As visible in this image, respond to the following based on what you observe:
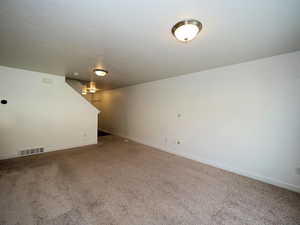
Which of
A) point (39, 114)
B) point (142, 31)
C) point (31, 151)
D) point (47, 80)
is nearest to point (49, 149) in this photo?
point (31, 151)

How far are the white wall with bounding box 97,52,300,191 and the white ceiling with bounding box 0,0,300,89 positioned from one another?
39cm

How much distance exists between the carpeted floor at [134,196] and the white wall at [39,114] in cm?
72

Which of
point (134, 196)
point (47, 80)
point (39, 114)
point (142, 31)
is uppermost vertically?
point (142, 31)

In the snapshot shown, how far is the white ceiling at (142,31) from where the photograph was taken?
1328mm

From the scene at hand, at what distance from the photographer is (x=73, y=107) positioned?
4379 mm

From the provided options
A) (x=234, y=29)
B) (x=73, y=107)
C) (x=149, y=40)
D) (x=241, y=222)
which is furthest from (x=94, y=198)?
(x=73, y=107)

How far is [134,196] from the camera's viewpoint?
1.96 metres

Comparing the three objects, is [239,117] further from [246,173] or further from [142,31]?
[142,31]

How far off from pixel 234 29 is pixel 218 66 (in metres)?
1.46

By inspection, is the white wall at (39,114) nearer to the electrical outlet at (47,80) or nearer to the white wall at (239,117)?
the electrical outlet at (47,80)

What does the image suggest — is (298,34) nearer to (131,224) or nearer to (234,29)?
(234,29)

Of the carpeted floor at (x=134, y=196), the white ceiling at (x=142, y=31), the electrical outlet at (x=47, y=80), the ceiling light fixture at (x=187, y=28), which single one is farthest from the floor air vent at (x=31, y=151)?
the ceiling light fixture at (x=187, y=28)

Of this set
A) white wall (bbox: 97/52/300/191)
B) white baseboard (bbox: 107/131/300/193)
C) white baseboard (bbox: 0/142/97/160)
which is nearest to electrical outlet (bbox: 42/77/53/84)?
white baseboard (bbox: 0/142/97/160)

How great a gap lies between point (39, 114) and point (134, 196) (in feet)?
12.4
